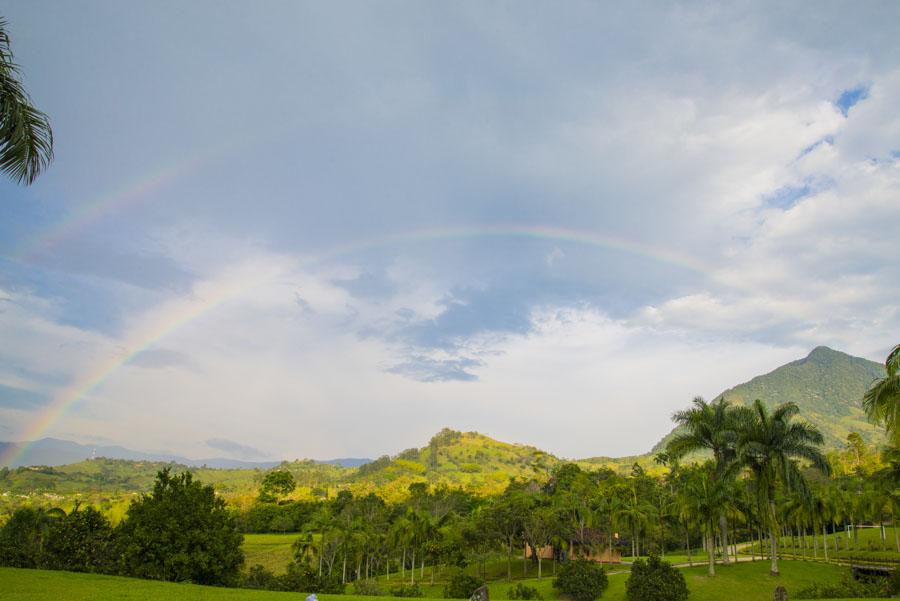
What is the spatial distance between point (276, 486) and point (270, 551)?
47681 mm

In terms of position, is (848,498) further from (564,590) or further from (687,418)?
(564,590)

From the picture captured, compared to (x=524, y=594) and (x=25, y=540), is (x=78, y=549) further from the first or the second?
(x=524, y=594)

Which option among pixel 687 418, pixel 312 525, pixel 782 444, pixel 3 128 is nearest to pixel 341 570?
pixel 312 525

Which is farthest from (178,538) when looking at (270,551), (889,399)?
(270,551)

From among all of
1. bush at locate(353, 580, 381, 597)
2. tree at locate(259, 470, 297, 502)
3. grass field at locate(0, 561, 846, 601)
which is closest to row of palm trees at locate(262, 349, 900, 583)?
grass field at locate(0, 561, 846, 601)

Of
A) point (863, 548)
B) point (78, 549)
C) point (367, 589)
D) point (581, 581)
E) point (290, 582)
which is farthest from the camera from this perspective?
point (863, 548)

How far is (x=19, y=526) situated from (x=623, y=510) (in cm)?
5635

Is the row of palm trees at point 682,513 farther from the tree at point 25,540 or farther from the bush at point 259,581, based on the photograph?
the tree at point 25,540

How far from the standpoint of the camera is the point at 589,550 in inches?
2670

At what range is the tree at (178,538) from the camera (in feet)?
98.4

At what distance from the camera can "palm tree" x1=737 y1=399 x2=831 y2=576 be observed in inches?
1548

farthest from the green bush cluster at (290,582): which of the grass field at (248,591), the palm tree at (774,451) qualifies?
the palm tree at (774,451)

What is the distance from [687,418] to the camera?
1826 inches

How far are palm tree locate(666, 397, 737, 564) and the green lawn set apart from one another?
49.1 metres
